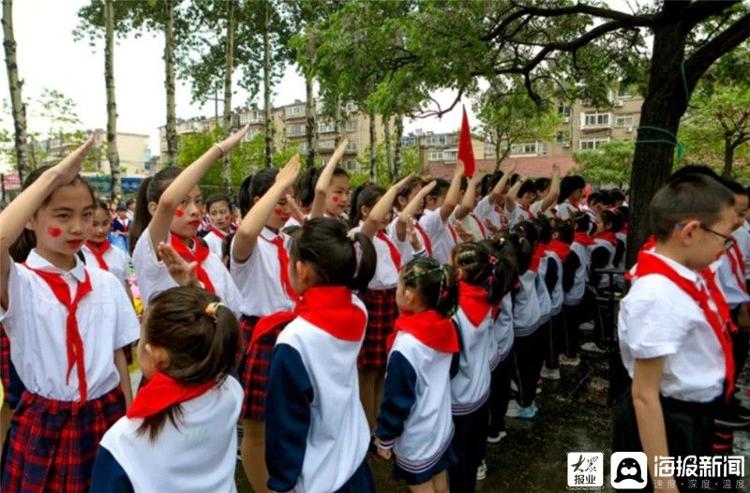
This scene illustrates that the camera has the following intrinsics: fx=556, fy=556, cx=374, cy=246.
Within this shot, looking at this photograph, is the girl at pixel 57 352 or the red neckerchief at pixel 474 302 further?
the red neckerchief at pixel 474 302

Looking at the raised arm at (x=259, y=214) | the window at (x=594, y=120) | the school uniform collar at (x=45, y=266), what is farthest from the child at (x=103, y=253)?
the window at (x=594, y=120)

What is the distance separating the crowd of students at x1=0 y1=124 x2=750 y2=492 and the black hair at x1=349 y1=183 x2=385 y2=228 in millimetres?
1004

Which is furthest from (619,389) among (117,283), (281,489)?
(117,283)

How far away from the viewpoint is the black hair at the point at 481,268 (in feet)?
9.57

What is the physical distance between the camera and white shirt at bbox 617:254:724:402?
1.76 meters

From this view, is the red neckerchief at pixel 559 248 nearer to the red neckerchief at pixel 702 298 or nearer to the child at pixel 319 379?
the red neckerchief at pixel 702 298

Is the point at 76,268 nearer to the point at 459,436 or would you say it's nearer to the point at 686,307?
the point at 459,436

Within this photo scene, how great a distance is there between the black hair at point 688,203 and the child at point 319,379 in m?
1.11

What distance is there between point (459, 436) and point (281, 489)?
122cm

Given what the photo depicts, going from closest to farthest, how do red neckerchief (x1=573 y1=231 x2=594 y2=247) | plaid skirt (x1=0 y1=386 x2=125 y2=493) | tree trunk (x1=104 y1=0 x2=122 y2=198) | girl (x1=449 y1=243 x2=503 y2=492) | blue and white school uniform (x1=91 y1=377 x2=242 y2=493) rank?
blue and white school uniform (x1=91 y1=377 x2=242 y2=493) → plaid skirt (x1=0 y1=386 x2=125 y2=493) → girl (x1=449 y1=243 x2=503 y2=492) → red neckerchief (x1=573 y1=231 x2=594 y2=247) → tree trunk (x1=104 y1=0 x2=122 y2=198)

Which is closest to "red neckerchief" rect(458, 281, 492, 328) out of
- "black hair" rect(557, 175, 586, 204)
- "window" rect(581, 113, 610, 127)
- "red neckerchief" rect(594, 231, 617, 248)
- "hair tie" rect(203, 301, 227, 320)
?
"hair tie" rect(203, 301, 227, 320)

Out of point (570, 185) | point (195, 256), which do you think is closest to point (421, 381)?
point (195, 256)

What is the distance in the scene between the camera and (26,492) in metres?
1.87

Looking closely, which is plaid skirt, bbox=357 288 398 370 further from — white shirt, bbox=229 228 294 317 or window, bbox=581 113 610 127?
window, bbox=581 113 610 127
